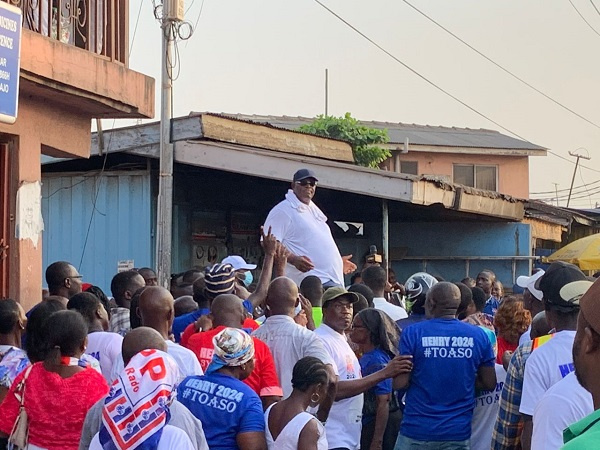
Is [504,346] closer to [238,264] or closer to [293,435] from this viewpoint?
[238,264]

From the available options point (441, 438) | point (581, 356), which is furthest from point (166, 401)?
point (441, 438)

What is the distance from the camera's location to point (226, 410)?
4.91m

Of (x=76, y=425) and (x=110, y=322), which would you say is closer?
(x=76, y=425)

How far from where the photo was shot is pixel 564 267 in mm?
4910

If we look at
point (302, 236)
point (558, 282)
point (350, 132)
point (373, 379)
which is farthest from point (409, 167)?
point (558, 282)

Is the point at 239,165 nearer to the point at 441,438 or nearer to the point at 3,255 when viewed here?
the point at 3,255

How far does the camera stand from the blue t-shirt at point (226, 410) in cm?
490

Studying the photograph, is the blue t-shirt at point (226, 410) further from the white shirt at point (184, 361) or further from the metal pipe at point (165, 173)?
the metal pipe at point (165, 173)

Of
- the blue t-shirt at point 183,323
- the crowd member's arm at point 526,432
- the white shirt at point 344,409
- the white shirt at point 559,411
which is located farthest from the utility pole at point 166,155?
the white shirt at point 559,411

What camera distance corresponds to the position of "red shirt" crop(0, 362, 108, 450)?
485 cm

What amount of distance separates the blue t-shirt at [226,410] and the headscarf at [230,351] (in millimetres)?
75

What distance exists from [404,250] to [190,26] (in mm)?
5680

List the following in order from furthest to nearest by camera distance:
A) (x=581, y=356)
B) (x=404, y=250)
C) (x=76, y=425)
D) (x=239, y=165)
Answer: (x=404, y=250), (x=239, y=165), (x=76, y=425), (x=581, y=356)

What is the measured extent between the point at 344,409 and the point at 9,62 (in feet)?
11.3
